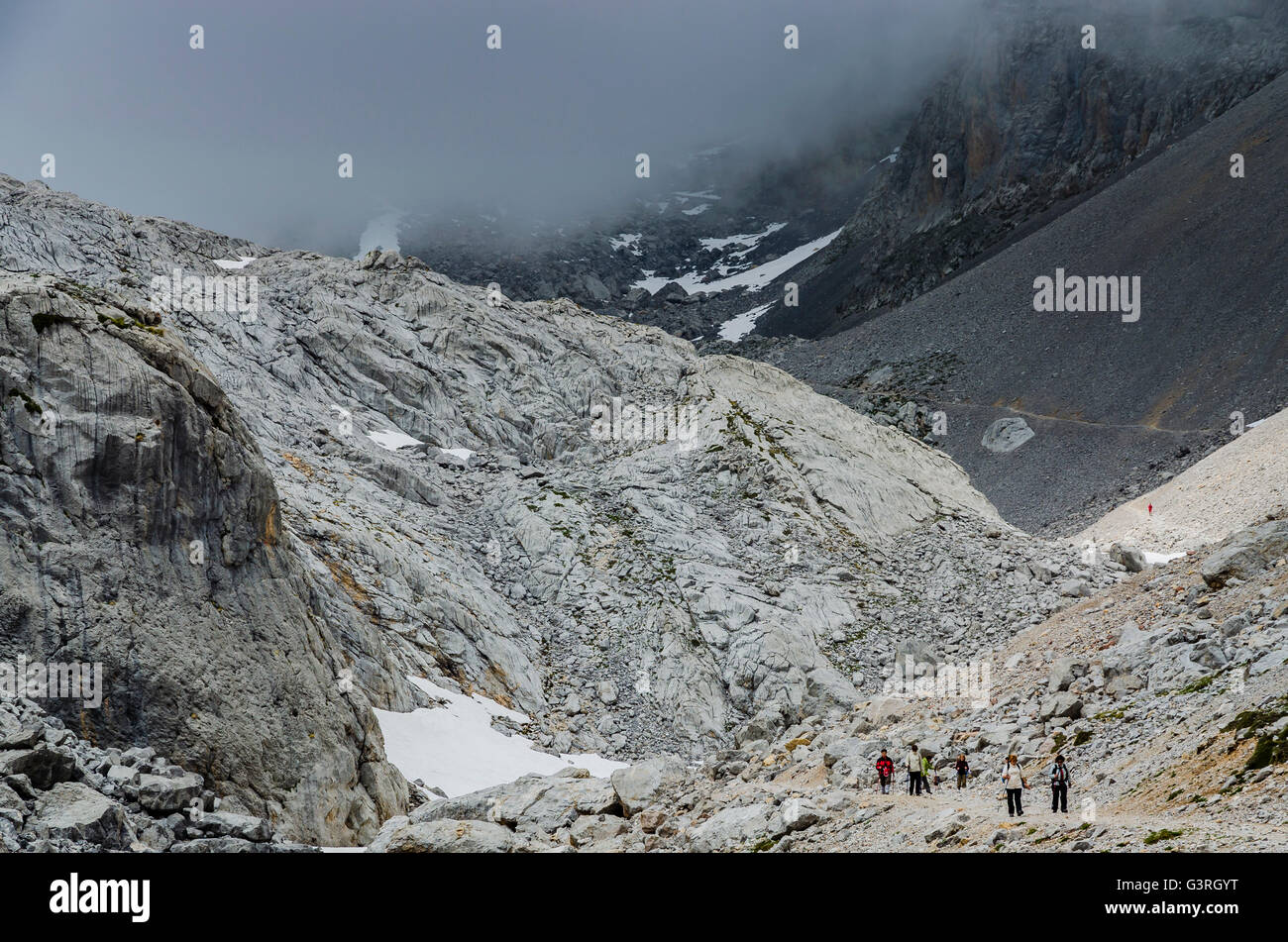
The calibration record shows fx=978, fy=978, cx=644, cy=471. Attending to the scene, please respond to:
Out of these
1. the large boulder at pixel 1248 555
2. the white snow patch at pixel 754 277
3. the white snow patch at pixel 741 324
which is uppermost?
the white snow patch at pixel 754 277

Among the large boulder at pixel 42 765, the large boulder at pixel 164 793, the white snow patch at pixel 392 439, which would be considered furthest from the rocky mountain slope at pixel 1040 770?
the white snow patch at pixel 392 439

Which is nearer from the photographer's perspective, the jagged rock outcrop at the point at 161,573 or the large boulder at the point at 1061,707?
the jagged rock outcrop at the point at 161,573

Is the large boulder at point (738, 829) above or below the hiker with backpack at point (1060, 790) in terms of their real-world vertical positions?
below

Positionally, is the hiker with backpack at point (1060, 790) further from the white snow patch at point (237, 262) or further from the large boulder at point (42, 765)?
the white snow patch at point (237, 262)

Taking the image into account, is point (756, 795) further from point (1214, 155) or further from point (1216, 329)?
point (1214, 155)

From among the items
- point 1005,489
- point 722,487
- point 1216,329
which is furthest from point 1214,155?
point 722,487

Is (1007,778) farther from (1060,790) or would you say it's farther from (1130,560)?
(1130,560)

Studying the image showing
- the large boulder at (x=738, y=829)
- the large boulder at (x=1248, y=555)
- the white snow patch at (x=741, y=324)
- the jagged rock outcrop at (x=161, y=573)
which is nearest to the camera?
the large boulder at (x=738, y=829)
